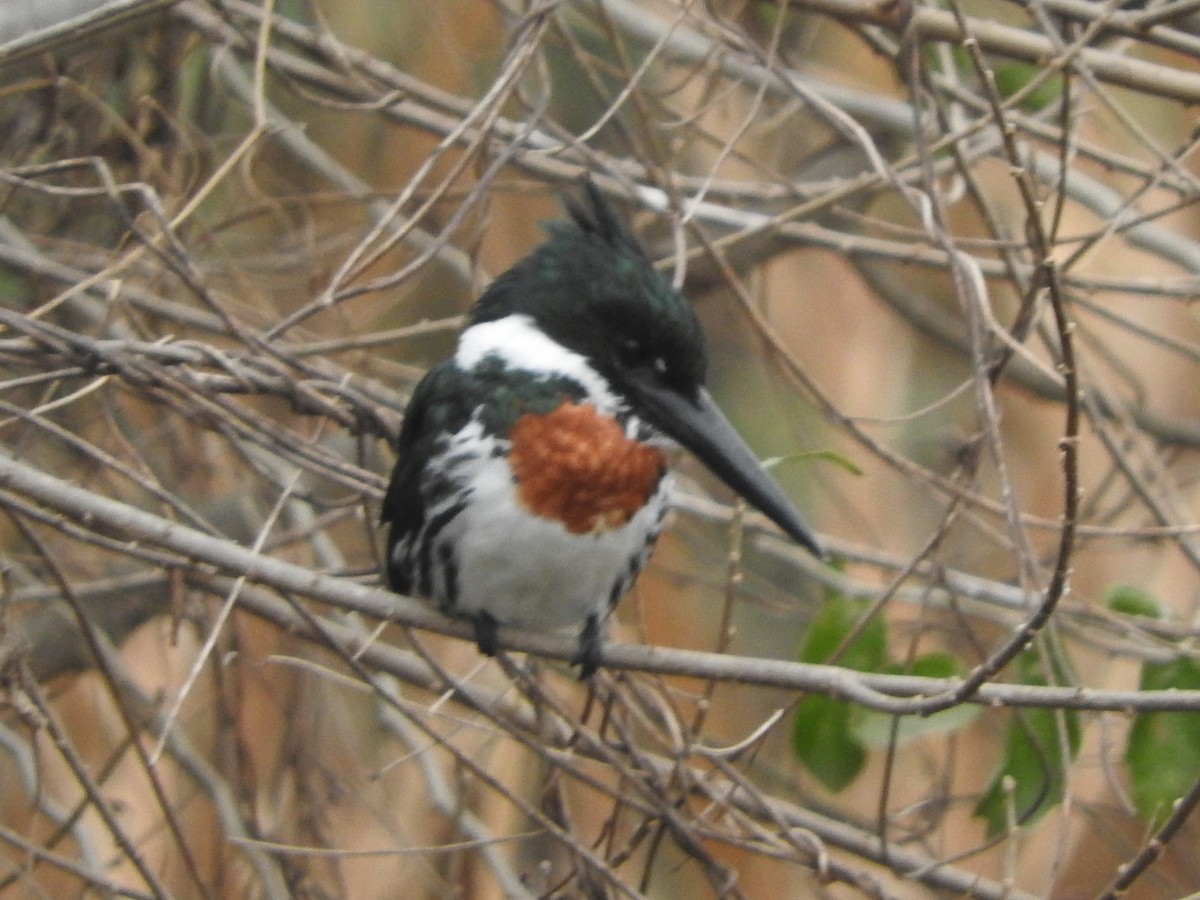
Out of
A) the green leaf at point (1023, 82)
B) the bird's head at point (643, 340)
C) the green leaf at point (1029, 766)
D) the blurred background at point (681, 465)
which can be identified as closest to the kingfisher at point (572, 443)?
the bird's head at point (643, 340)

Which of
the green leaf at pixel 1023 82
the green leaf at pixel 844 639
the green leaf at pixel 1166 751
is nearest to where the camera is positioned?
A: the green leaf at pixel 1166 751

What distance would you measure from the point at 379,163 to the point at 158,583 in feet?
4.34

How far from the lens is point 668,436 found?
1869 mm

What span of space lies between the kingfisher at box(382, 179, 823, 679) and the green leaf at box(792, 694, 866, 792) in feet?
1.48

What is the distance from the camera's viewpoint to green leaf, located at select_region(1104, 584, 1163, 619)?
7.06ft

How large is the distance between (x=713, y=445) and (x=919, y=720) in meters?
0.48

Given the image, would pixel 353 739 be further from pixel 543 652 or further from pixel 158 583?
pixel 543 652

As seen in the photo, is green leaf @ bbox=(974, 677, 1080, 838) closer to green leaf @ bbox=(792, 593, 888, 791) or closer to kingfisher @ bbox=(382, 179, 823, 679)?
green leaf @ bbox=(792, 593, 888, 791)

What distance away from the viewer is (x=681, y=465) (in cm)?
318

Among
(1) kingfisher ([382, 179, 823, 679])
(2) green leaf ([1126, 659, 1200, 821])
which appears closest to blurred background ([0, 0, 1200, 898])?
(2) green leaf ([1126, 659, 1200, 821])

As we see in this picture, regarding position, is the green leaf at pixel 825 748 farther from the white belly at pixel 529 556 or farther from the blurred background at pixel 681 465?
the white belly at pixel 529 556

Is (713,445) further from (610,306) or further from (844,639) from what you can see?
(844,639)

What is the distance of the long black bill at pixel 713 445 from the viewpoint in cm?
185

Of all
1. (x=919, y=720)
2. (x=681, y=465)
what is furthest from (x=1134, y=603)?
(x=681, y=465)
